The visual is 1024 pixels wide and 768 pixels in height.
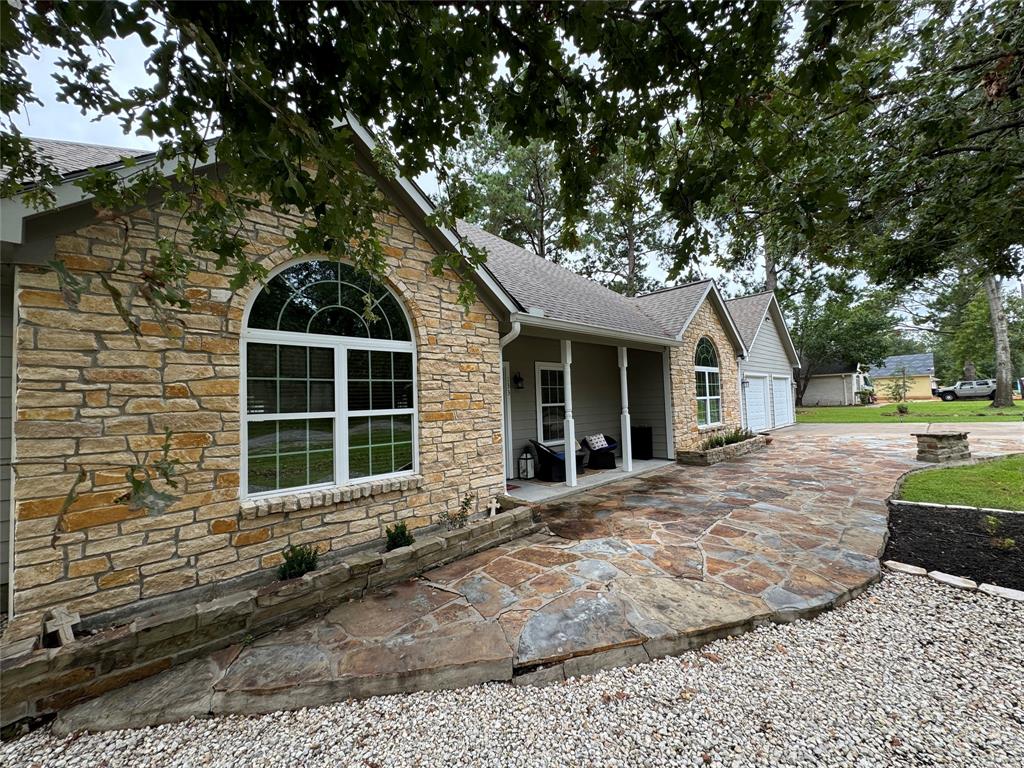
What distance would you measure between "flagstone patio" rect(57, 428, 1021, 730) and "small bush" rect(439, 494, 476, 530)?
25.9 inches

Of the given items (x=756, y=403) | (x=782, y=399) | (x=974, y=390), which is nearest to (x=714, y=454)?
(x=756, y=403)

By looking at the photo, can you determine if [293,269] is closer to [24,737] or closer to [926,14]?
[24,737]

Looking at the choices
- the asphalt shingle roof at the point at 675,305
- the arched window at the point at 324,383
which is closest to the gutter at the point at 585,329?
the asphalt shingle roof at the point at 675,305

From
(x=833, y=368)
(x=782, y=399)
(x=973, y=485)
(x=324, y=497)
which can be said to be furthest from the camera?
(x=833, y=368)

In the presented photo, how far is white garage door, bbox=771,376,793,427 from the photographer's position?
18.0 metres

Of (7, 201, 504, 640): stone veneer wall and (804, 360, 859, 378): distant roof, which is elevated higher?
(804, 360, 859, 378): distant roof

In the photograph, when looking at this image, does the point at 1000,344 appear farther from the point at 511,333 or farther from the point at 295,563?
the point at 295,563

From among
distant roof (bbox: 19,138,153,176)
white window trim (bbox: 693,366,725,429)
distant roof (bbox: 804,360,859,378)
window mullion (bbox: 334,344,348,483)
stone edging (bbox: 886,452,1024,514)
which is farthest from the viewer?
distant roof (bbox: 804,360,859,378)

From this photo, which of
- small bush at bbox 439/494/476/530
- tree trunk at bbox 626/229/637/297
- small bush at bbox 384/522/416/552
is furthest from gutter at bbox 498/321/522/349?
tree trunk at bbox 626/229/637/297

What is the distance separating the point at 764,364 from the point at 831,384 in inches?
841

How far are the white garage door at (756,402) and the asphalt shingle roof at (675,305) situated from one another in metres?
5.43

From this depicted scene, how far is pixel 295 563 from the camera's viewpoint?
152 inches

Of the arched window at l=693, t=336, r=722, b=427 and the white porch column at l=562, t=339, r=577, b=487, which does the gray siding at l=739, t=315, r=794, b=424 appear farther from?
the white porch column at l=562, t=339, r=577, b=487

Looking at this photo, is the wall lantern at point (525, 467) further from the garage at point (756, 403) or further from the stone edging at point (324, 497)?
the garage at point (756, 403)
